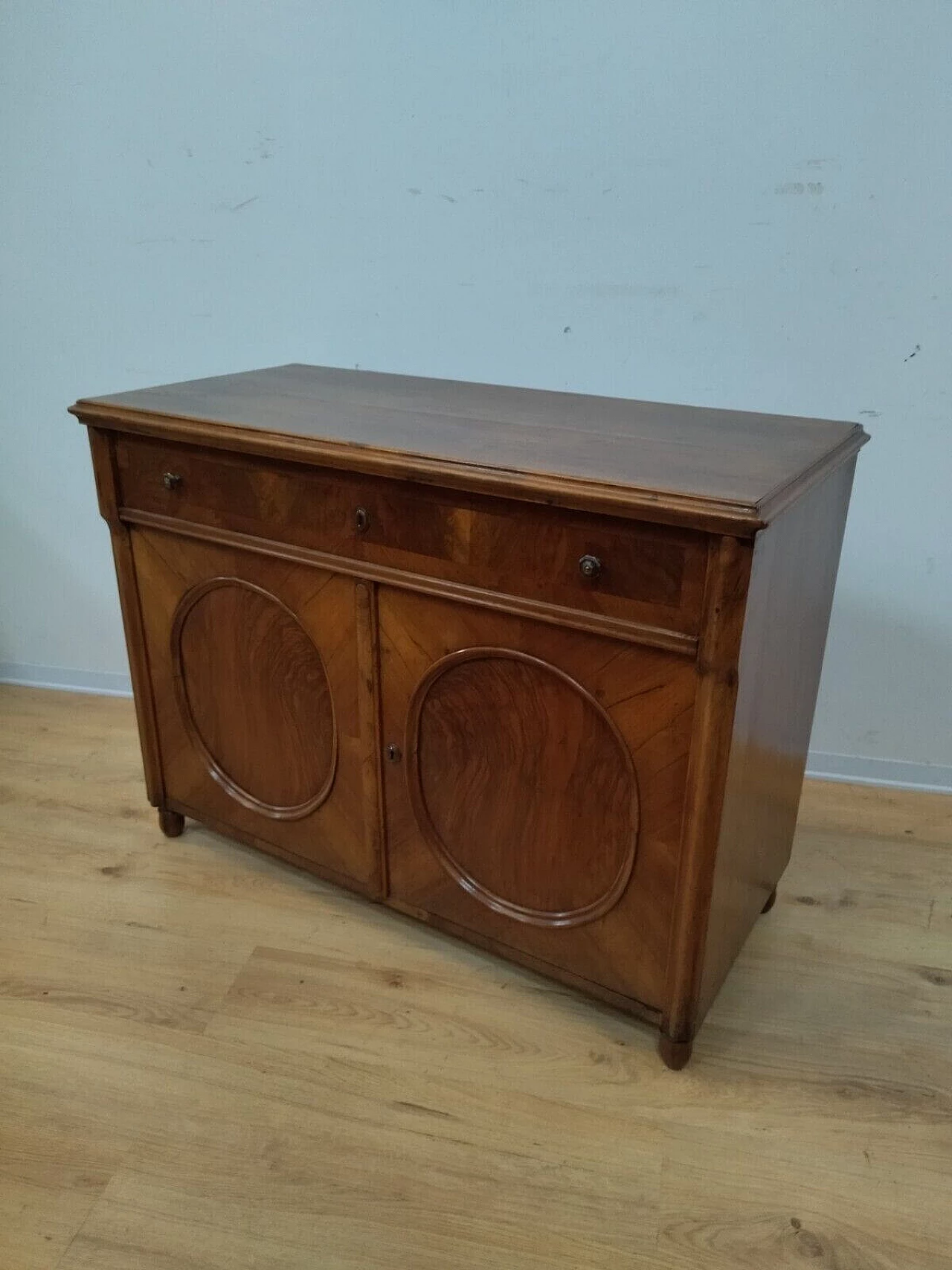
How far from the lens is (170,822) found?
189 centimetres

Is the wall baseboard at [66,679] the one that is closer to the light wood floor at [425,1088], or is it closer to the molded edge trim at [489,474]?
the light wood floor at [425,1088]

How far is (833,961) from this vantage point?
5.22 feet

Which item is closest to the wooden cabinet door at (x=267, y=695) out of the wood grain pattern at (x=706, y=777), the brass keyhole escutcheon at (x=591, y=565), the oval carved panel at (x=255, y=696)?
the oval carved panel at (x=255, y=696)

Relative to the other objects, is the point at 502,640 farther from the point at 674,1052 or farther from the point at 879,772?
the point at 879,772

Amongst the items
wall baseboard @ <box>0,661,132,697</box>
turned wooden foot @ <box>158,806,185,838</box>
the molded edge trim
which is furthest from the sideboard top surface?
wall baseboard @ <box>0,661,132,697</box>

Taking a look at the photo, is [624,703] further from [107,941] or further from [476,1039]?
[107,941]

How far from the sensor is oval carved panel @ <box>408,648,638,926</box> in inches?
49.6

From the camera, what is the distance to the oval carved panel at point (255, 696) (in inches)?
59.7

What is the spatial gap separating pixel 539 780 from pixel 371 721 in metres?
0.29

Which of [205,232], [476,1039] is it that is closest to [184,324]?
[205,232]

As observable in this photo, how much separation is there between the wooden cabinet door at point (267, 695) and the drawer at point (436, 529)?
0.23 ft

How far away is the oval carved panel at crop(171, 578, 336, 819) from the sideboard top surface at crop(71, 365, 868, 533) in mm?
270

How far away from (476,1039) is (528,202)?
4.76 ft

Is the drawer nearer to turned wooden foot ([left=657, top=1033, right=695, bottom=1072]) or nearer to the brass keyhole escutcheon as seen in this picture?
the brass keyhole escutcheon
